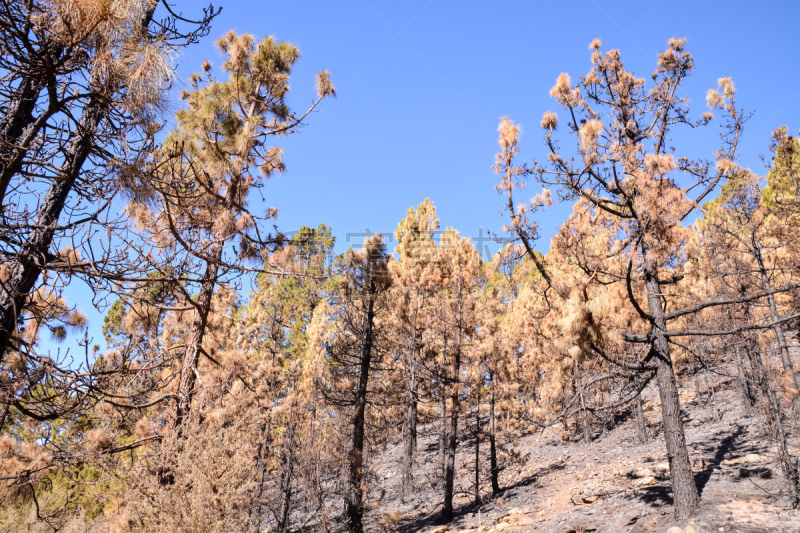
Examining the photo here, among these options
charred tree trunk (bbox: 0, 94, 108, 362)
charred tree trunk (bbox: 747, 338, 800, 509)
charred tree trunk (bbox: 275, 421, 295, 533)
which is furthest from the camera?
charred tree trunk (bbox: 275, 421, 295, 533)

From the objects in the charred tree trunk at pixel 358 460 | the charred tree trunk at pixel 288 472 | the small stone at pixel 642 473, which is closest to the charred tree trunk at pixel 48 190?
the charred tree trunk at pixel 358 460

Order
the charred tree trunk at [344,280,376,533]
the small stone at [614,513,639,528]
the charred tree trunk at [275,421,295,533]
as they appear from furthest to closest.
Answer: the charred tree trunk at [275,421,295,533] < the charred tree trunk at [344,280,376,533] < the small stone at [614,513,639,528]

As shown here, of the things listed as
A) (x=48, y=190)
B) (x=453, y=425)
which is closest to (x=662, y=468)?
(x=453, y=425)

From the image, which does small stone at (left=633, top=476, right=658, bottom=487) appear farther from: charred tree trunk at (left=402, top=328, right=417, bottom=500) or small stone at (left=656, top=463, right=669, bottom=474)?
charred tree trunk at (left=402, top=328, right=417, bottom=500)

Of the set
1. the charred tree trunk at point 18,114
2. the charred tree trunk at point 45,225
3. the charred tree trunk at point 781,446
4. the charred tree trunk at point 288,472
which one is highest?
the charred tree trunk at point 18,114

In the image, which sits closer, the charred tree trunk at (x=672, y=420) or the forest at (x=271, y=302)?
the forest at (x=271, y=302)

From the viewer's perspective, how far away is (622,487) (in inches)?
383

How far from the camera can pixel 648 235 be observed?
603 cm

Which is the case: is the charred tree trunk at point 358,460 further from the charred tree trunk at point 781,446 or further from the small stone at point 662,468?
the charred tree trunk at point 781,446

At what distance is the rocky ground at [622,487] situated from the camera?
6.54m

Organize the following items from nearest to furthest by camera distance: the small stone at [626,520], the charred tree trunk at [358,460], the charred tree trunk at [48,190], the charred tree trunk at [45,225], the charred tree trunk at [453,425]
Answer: the charred tree trunk at [48,190], the charred tree trunk at [45,225], the small stone at [626,520], the charred tree trunk at [358,460], the charred tree trunk at [453,425]

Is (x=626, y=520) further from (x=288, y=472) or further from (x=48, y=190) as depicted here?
(x=48, y=190)

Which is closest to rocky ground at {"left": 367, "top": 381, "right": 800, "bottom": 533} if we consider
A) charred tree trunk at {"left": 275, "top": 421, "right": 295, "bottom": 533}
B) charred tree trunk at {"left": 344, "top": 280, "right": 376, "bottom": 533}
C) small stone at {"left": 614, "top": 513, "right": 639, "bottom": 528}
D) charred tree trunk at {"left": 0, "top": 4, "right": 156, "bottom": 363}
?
small stone at {"left": 614, "top": 513, "right": 639, "bottom": 528}

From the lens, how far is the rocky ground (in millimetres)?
6543
